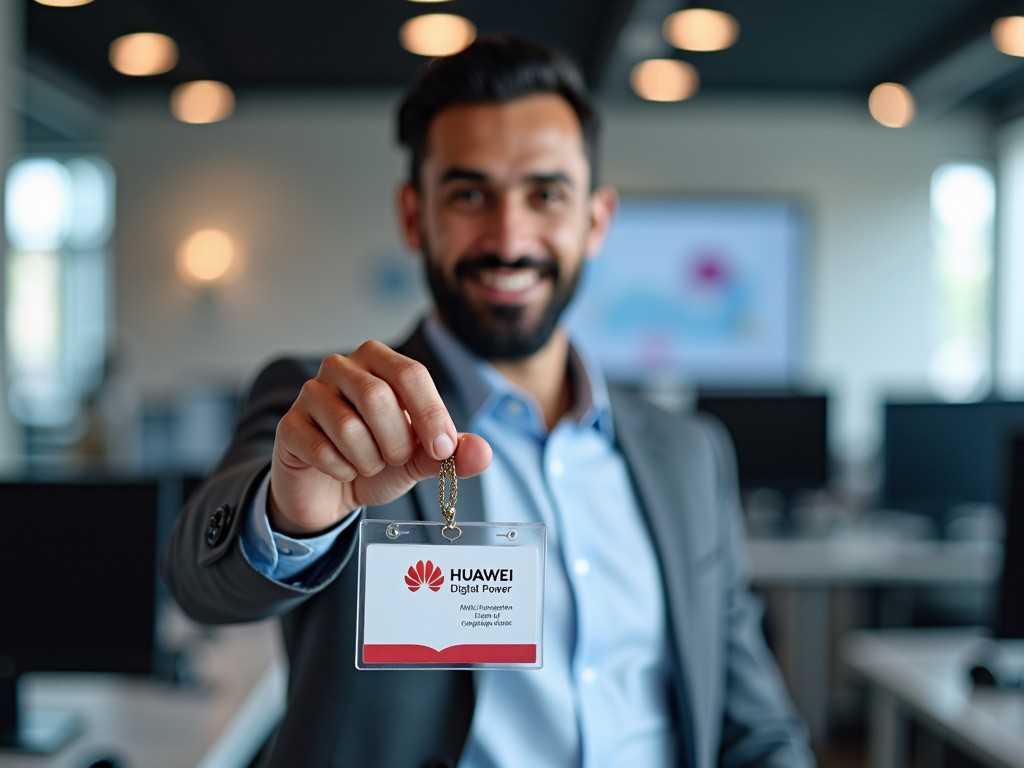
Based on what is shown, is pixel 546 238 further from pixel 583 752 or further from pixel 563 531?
pixel 583 752

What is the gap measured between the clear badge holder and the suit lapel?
58 cm

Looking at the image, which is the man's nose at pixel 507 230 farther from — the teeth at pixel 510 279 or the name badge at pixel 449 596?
the name badge at pixel 449 596

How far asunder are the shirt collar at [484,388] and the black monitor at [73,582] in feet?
2.51

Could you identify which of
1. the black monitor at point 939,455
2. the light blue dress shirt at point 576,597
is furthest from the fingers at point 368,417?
the black monitor at point 939,455

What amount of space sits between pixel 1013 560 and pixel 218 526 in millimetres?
1745

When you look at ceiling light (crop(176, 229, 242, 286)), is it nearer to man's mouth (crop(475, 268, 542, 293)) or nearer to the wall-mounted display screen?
the wall-mounted display screen

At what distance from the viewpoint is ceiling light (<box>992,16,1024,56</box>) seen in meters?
5.24

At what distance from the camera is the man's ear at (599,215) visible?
60.4 inches

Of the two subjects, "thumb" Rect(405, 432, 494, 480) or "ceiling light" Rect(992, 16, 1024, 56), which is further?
"ceiling light" Rect(992, 16, 1024, 56)

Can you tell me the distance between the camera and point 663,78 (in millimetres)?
6133

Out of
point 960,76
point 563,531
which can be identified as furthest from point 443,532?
point 960,76

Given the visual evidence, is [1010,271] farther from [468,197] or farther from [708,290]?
[468,197]

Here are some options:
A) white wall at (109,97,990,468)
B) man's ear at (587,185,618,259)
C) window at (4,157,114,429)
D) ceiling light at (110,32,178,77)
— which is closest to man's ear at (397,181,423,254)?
man's ear at (587,185,618,259)

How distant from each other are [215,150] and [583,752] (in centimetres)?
749
